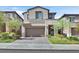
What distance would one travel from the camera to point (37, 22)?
4445 mm

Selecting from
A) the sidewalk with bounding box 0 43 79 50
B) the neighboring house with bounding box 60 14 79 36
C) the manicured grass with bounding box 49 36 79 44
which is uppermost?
the neighboring house with bounding box 60 14 79 36

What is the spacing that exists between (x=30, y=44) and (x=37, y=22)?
545mm

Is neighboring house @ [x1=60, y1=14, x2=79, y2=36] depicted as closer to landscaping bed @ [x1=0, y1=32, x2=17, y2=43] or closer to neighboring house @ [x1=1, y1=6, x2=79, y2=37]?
neighboring house @ [x1=1, y1=6, x2=79, y2=37]

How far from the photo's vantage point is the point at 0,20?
14.6 feet

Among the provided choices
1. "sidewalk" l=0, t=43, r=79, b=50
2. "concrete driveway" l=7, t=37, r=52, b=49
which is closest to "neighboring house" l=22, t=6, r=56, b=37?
"concrete driveway" l=7, t=37, r=52, b=49

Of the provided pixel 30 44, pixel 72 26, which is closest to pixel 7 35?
pixel 30 44

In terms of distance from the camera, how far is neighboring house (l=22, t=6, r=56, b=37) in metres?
4.48

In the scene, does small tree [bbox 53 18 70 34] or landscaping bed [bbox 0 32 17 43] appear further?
landscaping bed [bbox 0 32 17 43]

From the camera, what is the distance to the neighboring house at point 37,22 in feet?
14.7

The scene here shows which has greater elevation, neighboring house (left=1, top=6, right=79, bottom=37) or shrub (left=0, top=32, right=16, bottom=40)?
neighboring house (left=1, top=6, right=79, bottom=37)

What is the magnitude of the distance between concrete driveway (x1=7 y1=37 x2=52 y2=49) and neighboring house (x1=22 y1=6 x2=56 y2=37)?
11 cm
